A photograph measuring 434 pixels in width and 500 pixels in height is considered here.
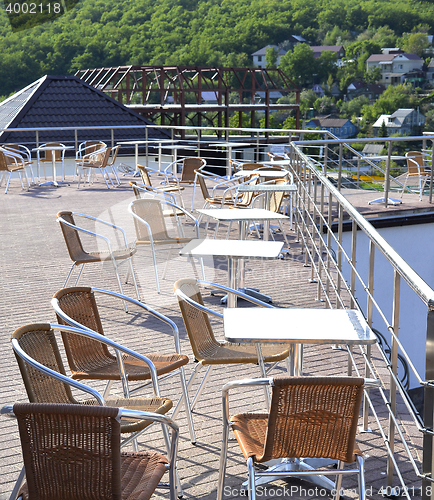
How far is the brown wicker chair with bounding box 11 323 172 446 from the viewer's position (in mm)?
2013

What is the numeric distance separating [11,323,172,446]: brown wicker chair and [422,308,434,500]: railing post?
937 mm

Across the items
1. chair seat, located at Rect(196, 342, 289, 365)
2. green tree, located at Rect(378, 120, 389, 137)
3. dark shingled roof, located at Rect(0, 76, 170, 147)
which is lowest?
green tree, located at Rect(378, 120, 389, 137)

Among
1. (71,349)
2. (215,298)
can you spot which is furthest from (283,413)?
(215,298)

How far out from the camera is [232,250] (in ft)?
12.5

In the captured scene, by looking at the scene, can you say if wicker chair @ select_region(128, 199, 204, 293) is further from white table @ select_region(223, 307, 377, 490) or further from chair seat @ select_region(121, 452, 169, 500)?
chair seat @ select_region(121, 452, 169, 500)

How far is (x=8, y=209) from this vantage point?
32.6 feet

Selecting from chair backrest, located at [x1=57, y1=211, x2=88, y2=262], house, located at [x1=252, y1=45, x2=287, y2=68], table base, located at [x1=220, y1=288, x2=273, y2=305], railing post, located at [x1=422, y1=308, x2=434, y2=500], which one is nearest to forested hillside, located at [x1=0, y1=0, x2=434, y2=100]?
house, located at [x1=252, y1=45, x2=287, y2=68]

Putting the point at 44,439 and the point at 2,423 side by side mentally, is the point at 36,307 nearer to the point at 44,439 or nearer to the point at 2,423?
the point at 2,423

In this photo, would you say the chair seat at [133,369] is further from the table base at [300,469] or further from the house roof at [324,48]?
the house roof at [324,48]

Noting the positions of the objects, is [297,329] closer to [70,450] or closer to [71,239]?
[70,450]

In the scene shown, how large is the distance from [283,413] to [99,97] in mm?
20123

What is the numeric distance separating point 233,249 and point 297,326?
1.51 meters

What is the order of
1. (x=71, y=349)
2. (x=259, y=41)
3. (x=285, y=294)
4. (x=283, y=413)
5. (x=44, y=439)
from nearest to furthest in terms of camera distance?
(x=44, y=439)
(x=283, y=413)
(x=71, y=349)
(x=285, y=294)
(x=259, y=41)

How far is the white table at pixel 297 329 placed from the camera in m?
2.21
